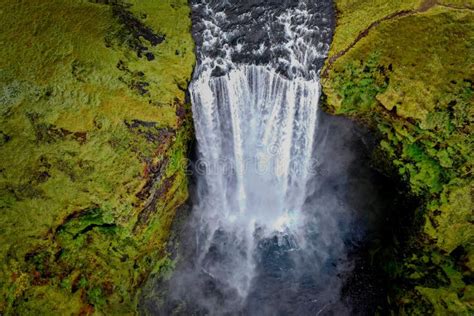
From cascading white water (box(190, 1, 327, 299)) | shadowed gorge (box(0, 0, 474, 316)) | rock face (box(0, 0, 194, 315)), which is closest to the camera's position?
rock face (box(0, 0, 194, 315))

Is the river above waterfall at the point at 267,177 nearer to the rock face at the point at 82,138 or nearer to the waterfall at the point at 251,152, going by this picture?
the waterfall at the point at 251,152

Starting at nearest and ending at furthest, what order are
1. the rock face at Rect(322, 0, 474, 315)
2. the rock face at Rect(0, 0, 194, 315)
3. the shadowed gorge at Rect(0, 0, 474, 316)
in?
the rock face at Rect(0, 0, 194, 315), the shadowed gorge at Rect(0, 0, 474, 316), the rock face at Rect(322, 0, 474, 315)

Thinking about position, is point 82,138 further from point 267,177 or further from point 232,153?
point 267,177

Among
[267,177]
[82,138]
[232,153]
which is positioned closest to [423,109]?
[267,177]

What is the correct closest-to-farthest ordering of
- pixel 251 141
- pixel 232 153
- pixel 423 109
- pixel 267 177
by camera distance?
1. pixel 423 109
2. pixel 251 141
3. pixel 232 153
4. pixel 267 177

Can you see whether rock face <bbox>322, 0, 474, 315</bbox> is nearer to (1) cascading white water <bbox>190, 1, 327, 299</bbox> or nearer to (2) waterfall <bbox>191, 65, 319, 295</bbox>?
(1) cascading white water <bbox>190, 1, 327, 299</bbox>

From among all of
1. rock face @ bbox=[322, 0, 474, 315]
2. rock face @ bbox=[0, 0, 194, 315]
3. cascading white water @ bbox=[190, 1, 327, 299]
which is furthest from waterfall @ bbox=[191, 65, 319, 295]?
rock face @ bbox=[322, 0, 474, 315]

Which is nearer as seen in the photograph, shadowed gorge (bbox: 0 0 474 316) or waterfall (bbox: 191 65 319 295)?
shadowed gorge (bbox: 0 0 474 316)
